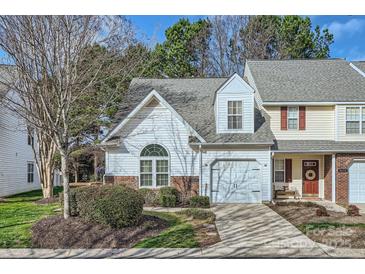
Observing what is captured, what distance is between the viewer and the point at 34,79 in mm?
9305

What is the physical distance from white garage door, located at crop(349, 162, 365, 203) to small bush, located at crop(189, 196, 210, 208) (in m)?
6.01

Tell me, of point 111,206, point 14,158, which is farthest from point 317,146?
point 14,158

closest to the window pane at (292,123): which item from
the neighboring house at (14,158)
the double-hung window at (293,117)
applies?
the double-hung window at (293,117)

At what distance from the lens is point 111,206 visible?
8812 mm

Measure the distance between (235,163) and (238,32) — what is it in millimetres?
5151

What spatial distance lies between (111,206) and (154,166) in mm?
5219

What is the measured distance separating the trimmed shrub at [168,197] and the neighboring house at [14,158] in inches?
291

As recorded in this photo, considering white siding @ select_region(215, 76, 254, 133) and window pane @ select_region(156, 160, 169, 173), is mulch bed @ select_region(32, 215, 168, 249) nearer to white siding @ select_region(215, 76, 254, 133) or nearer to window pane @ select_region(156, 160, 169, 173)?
window pane @ select_region(156, 160, 169, 173)

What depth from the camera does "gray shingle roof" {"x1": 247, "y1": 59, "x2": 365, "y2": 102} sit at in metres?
14.8

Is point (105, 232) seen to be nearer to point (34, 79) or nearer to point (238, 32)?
point (34, 79)

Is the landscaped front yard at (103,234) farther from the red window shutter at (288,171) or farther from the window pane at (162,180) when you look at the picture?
the red window shutter at (288,171)

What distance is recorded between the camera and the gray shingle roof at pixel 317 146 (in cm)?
1412

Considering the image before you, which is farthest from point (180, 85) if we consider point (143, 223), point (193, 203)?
point (143, 223)

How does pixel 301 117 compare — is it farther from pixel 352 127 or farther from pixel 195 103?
pixel 195 103
